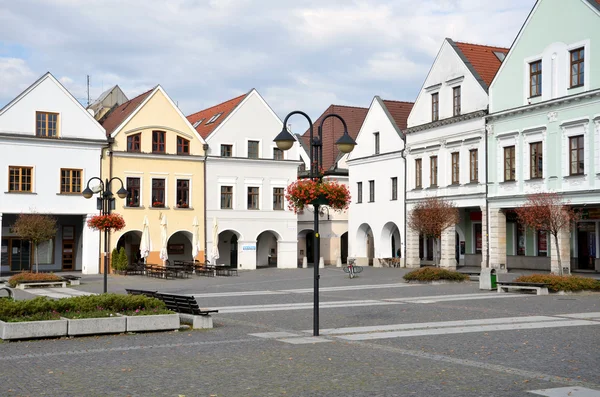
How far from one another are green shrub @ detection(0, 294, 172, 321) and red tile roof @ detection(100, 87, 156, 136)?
3138cm

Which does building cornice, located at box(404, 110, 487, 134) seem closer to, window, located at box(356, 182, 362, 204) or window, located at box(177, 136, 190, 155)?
window, located at box(356, 182, 362, 204)

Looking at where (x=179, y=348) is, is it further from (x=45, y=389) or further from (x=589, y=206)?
(x=589, y=206)

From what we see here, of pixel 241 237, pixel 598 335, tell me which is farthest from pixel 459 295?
pixel 241 237

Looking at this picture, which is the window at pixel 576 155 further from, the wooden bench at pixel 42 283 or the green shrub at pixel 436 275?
the wooden bench at pixel 42 283

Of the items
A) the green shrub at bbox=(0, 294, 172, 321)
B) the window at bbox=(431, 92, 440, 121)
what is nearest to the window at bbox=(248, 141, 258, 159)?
the window at bbox=(431, 92, 440, 121)

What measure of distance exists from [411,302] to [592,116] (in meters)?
16.0

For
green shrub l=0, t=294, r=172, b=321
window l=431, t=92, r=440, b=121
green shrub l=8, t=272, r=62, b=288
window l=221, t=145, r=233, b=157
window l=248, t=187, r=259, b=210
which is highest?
window l=431, t=92, r=440, b=121

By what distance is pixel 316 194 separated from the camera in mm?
16344

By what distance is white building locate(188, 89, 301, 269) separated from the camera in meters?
50.4

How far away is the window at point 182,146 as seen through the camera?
49.2m

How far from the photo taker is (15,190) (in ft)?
141

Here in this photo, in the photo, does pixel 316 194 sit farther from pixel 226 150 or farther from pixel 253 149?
pixel 253 149

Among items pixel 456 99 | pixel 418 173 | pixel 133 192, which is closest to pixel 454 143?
pixel 456 99

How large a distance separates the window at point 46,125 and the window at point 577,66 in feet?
94.1
